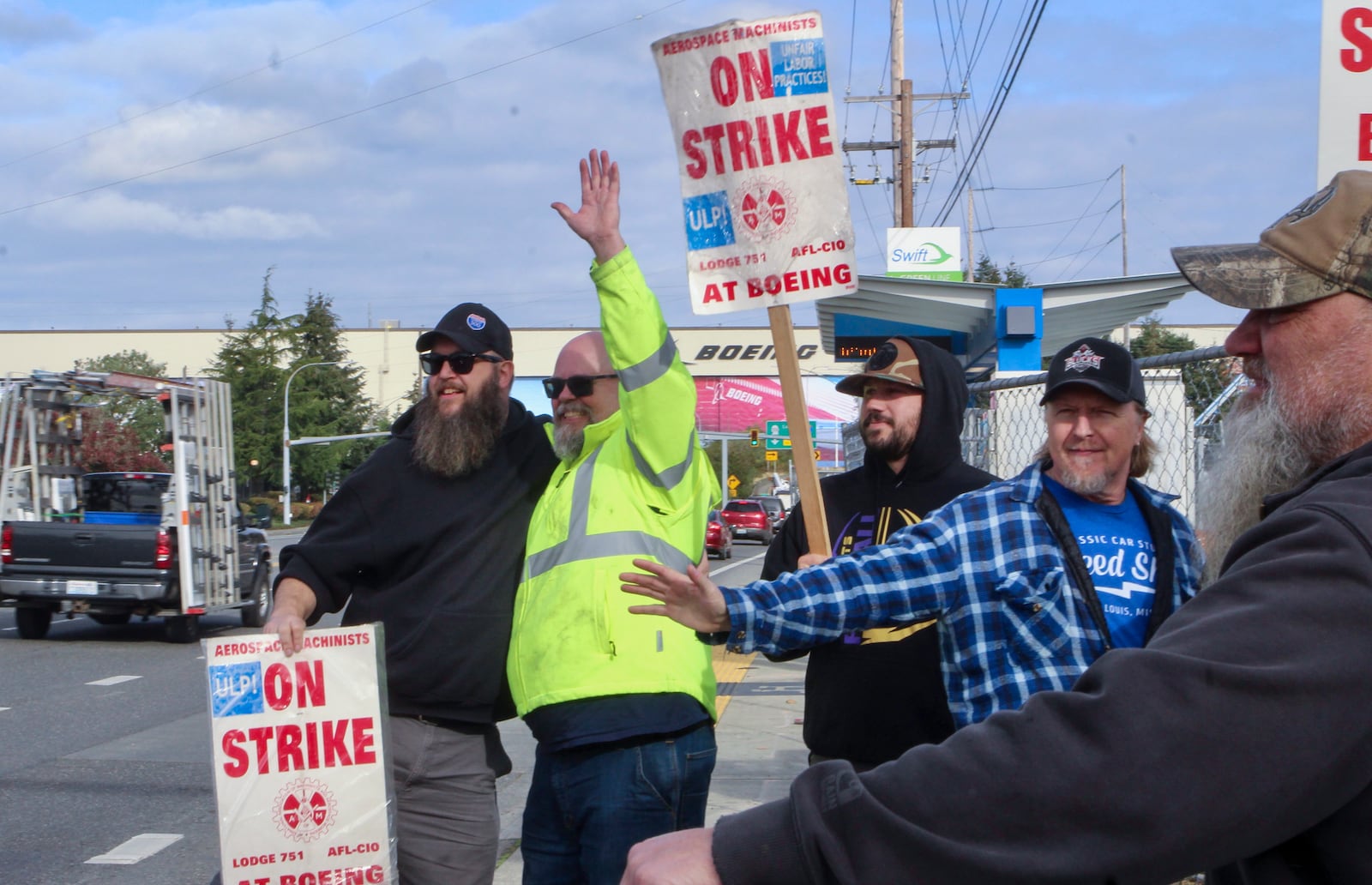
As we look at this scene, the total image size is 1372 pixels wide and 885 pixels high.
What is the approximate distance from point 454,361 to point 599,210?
0.79m

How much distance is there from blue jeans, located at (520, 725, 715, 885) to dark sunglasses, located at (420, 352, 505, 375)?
118 centimetres

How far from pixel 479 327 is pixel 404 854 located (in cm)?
150

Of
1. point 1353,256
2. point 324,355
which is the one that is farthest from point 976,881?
point 324,355

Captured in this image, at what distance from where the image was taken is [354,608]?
12.3 feet

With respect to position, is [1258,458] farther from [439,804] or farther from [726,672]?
[726,672]

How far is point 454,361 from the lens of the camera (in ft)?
12.5

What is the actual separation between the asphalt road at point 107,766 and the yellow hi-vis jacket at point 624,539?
4.26 feet

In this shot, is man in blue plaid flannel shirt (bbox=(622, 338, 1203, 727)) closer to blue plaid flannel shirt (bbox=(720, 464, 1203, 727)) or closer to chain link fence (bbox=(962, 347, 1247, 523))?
blue plaid flannel shirt (bbox=(720, 464, 1203, 727))

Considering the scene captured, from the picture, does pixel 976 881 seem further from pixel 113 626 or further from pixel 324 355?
pixel 324 355

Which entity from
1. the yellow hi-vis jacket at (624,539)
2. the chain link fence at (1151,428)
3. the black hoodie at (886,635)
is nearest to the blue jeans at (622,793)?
the yellow hi-vis jacket at (624,539)

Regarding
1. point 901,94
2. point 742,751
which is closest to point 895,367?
point 742,751

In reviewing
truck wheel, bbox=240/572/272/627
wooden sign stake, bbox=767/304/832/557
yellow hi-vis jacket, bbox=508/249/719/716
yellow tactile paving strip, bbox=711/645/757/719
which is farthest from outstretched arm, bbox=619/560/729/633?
truck wheel, bbox=240/572/272/627

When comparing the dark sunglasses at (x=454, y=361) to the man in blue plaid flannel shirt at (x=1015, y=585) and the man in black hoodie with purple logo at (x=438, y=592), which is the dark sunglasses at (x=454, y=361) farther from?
the man in blue plaid flannel shirt at (x=1015, y=585)

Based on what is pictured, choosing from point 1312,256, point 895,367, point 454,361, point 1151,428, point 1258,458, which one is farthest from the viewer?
point 1151,428
